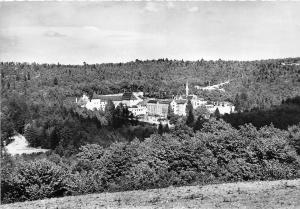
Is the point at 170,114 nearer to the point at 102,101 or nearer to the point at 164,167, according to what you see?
the point at 102,101

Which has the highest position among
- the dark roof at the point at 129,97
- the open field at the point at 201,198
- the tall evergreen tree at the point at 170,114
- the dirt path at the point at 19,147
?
the dark roof at the point at 129,97

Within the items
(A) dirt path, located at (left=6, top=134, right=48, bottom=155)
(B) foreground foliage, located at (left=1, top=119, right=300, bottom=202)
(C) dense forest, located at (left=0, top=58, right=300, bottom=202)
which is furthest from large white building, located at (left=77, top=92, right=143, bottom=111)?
(B) foreground foliage, located at (left=1, top=119, right=300, bottom=202)

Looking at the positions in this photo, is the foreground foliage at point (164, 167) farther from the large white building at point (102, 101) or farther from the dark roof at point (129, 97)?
the dark roof at point (129, 97)

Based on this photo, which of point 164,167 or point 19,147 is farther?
point 19,147

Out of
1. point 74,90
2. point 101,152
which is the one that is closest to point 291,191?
point 101,152

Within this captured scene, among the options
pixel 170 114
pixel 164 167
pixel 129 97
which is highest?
pixel 129 97

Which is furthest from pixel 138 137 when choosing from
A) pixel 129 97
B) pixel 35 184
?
pixel 129 97

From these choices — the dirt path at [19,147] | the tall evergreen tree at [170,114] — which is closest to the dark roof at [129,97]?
the tall evergreen tree at [170,114]
